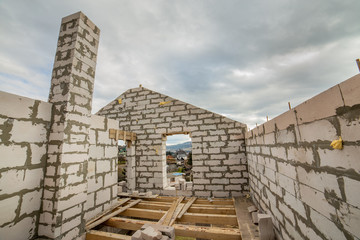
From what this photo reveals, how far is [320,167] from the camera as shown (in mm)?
1429

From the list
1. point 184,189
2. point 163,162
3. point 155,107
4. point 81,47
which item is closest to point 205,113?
point 155,107

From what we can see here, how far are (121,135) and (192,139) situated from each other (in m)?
2.45

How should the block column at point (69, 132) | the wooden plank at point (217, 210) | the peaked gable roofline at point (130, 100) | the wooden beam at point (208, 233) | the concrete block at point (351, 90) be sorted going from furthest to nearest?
the peaked gable roofline at point (130, 100) < the wooden plank at point (217, 210) < the wooden beam at point (208, 233) < the block column at point (69, 132) < the concrete block at point (351, 90)

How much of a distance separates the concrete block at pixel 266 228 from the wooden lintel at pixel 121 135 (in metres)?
3.99

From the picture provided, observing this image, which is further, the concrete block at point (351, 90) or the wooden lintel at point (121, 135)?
the wooden lintel at point (121, 135)

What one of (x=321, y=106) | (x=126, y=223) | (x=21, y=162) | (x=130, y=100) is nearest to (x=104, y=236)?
(x=126, y=223)

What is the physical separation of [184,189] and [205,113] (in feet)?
9.61

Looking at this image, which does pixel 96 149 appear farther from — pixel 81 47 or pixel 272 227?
pixel 272 227

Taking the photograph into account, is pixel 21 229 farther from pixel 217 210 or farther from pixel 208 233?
pixel 217 210

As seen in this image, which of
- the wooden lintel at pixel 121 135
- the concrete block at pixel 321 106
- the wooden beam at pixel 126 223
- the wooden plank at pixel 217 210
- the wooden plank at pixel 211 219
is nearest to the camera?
the concrete block at pixel 321 106

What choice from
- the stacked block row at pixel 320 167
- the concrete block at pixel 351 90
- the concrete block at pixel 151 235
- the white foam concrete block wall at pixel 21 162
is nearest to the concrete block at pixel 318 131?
the stacked block row at pixel 320 167

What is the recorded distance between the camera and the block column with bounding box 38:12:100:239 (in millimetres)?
2641

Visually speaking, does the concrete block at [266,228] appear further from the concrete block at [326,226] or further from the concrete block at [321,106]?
the concrete block at [321,106]

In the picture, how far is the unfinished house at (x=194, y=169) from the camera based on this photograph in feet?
4.13
